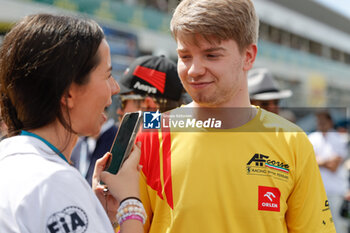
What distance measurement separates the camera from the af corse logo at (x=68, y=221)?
1.09 meters

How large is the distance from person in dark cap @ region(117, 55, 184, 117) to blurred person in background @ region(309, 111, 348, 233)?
113 inches

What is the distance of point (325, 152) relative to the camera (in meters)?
Result: 4.96

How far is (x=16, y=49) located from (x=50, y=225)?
0.56 meters

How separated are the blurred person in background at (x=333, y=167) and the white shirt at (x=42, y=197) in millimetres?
3984

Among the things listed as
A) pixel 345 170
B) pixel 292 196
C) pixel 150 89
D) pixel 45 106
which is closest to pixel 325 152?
pixel 345 170

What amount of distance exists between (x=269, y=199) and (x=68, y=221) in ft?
2.60

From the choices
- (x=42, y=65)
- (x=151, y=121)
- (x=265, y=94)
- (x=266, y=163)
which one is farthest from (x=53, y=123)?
(x=265, y=94)

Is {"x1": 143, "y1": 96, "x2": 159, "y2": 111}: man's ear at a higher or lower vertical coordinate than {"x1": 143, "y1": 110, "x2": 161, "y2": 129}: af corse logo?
lower

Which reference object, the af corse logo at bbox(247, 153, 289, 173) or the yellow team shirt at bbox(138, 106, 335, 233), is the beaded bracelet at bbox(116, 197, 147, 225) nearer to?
the yellow team shirt at bbox(138, 106, 335, 233)

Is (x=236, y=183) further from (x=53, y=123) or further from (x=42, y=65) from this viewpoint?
(x=42, y=65)

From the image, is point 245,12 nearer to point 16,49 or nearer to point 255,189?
point 255,189

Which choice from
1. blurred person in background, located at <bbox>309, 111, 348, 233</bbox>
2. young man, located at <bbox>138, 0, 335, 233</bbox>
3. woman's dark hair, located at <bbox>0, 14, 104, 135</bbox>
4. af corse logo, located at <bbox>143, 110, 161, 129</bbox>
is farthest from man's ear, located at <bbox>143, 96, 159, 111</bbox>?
blurred person in background, located at <bbox>309, 111, 348, 233</bbox>

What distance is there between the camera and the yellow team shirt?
5.07 ft

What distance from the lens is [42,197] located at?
1085mm
